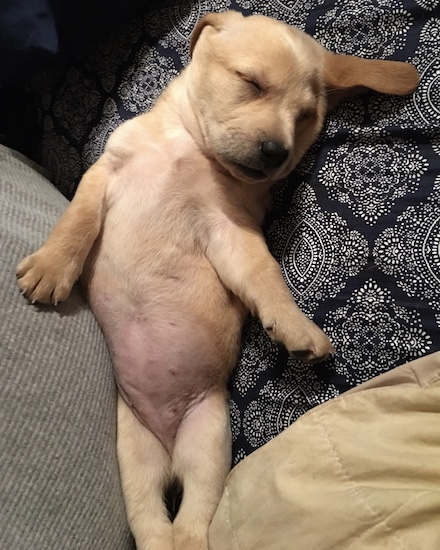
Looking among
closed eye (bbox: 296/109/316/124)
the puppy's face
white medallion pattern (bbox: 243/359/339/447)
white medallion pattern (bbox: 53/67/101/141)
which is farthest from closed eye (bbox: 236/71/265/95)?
white medallion pattern (bbox: 243/359/339/447)

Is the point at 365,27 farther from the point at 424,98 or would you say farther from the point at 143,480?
the point at 143,480

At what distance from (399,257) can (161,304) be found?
0.63 m

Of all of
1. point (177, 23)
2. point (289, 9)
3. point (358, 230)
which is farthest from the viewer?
point (177, 23)

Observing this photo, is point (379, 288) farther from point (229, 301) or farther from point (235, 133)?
point (235, 133)

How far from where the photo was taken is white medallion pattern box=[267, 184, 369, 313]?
1.44 m

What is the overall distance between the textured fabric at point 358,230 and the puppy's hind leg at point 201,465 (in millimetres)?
48

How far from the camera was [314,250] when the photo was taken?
4.90 feet

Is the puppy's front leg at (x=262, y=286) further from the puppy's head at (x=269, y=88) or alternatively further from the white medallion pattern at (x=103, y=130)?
the white medallion pattern at (x=103, y=130)

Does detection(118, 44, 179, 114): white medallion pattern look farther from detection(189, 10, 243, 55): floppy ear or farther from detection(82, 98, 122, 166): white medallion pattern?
detection(189, 10, 243, 55): floppy ear

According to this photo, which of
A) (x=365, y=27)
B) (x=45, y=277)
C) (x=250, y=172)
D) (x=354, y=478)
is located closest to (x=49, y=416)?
(x=45, y=277)

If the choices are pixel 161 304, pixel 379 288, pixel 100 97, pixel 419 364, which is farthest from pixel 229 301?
pixel 100 97

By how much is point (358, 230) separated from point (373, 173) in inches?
6.1

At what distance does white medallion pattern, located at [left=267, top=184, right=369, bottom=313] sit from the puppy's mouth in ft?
0.40

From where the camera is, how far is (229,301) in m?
1.59
